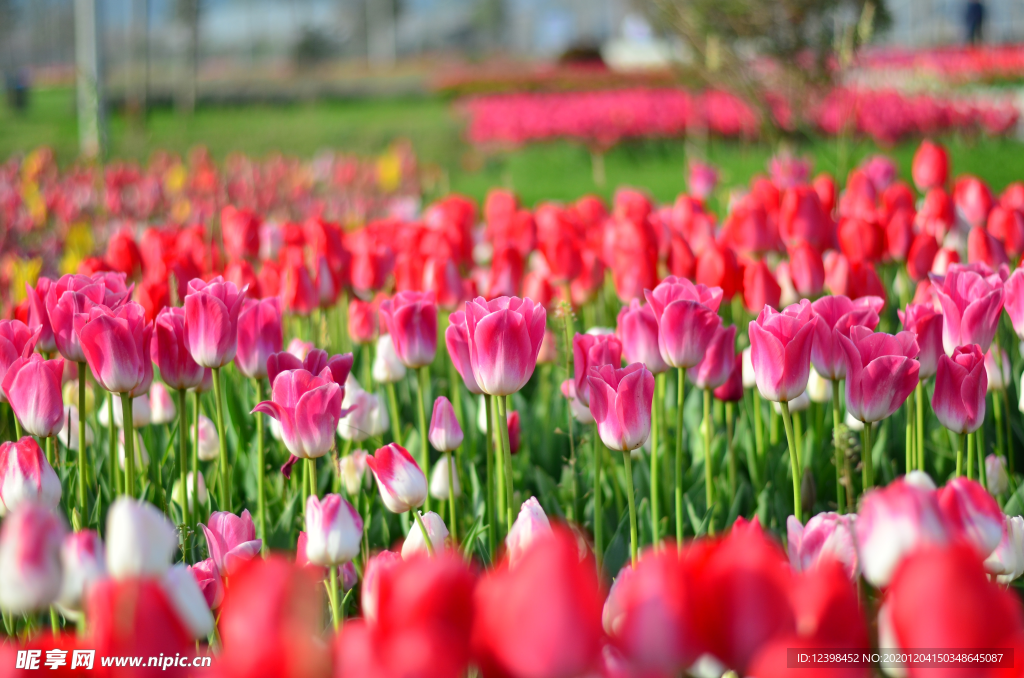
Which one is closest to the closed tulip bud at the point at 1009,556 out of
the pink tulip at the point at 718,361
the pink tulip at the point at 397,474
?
the pink tulip at the point at 718,361

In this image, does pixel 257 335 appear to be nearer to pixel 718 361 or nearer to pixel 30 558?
pixel 718 361

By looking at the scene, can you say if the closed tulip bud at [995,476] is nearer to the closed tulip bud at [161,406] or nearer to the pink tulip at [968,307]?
the pink tulip at [968,307]

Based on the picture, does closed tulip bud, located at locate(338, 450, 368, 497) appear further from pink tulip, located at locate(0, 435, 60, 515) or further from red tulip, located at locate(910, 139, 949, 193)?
red tulip, located at locate(910, 139, 949, 193)

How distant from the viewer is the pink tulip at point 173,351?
167 cm

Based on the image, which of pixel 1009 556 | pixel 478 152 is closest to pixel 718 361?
pixel 1009 556

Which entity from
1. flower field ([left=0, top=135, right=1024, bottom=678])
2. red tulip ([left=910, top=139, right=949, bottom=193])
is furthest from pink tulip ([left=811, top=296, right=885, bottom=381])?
red tulip ([left=910, top=139, right=949, bottom=193])

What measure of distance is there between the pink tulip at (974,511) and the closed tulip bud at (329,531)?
71 centimetres

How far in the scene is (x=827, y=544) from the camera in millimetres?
1131

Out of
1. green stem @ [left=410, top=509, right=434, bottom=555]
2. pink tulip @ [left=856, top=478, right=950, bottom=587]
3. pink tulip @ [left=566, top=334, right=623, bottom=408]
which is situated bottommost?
green stem @ [left=410, top=509, right=434, bottom=555]

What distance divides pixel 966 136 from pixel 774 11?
711 cm

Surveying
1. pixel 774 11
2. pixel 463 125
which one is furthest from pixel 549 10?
pixel 774 11

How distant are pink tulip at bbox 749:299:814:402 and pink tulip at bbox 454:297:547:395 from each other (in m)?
0.33

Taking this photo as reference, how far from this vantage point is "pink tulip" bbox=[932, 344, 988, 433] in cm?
149

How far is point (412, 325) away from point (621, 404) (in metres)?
0.60
